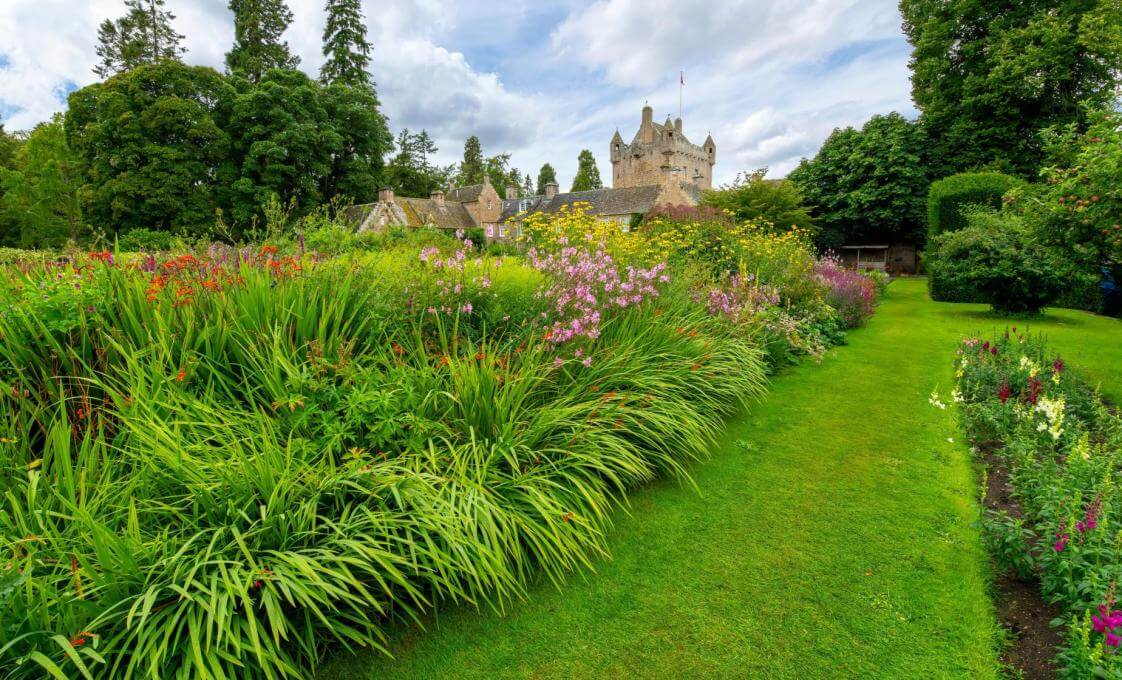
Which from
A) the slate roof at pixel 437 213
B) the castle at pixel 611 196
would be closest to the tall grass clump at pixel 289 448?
the castle at pixel 611 196

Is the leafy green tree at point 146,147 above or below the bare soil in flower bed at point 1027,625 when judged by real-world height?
above

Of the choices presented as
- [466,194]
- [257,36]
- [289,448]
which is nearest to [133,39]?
[257,36]

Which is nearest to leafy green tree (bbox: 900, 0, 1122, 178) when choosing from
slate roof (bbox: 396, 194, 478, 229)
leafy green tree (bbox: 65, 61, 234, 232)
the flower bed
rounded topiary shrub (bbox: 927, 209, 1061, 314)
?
rounded topiary shrub (bbox: 927, 209, 1061, 314)

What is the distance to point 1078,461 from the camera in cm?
303

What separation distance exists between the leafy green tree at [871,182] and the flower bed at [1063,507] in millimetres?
20920

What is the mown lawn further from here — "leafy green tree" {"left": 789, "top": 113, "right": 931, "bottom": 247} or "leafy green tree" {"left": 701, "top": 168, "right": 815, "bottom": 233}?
"leafy green tree" {"left": 789, "top": 113, "right": 931, "bottom": 247}

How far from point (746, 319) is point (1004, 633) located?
185 inches

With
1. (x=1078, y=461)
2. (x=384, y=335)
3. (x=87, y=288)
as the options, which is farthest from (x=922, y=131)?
(x=87, y=288)

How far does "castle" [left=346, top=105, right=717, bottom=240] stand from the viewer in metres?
32.8

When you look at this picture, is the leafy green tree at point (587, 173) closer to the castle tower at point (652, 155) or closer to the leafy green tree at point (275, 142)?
the castle tower at point (652, 155)

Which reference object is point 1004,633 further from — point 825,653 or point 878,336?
point 878,336

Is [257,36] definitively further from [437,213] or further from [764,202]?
[764,202]

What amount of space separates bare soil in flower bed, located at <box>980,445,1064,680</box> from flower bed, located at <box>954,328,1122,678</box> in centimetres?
6

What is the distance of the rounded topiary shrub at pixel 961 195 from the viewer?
52.3ft
